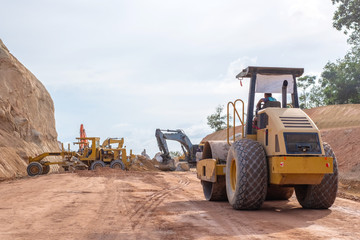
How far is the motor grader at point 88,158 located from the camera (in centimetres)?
3056

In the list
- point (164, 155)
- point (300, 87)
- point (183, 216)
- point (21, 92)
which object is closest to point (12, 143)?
point (21, 92)

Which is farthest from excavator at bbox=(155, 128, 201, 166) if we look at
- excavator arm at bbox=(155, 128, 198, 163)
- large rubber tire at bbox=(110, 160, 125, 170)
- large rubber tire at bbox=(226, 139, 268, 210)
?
large rubber tire at bbox=(226, 139, 268, 210)

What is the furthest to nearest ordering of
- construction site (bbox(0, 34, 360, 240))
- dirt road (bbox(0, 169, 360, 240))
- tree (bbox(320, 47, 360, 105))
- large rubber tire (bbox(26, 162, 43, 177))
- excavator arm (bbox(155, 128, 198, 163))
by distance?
tree (bbox(320, 47, 360, 105))
excavator arm (bbox(155, 128, 198, 163))
large rubber tire (bbox(26, 162, 43, 177))
construction site (bbox(0, 34, 360, 240))
dirt road (bbox(0, 169, 360, 240))

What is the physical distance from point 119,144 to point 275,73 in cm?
2441

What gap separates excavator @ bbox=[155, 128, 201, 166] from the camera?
3794 centimetres

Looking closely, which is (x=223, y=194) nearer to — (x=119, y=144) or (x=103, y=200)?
(x=103, y=200)

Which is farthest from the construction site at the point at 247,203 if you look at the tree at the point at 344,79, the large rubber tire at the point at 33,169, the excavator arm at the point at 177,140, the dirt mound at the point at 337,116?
the tree at the point at 344,79

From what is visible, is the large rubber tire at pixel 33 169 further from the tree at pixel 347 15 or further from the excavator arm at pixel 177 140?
the tree at pixel 347 15

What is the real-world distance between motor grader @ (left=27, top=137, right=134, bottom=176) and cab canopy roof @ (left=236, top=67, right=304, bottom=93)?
21.9 meters

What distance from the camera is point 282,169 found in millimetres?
8227

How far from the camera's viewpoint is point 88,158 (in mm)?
31266

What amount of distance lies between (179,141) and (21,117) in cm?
1342

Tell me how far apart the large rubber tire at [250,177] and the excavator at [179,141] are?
28894 millimetres

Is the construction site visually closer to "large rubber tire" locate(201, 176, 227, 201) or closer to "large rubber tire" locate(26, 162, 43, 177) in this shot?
"large rubber tire" locate(201, 176, 227, 201)
